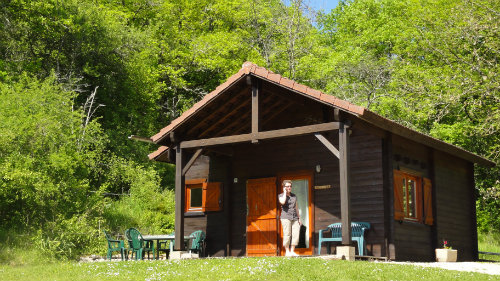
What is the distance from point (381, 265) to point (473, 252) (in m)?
8.32

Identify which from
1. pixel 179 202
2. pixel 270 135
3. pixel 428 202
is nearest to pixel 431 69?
pixel 428 202

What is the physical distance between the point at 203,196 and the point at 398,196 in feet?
17.1

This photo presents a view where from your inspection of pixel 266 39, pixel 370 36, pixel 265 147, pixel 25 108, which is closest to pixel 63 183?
pixel 25 108

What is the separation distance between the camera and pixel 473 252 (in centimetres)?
1788

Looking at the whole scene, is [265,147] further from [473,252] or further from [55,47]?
[55,47]

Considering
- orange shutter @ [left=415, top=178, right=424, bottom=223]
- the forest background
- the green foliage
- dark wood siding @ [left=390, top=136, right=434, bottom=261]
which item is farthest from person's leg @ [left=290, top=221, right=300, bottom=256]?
the green foliage

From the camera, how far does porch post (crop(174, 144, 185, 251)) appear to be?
1402 cm

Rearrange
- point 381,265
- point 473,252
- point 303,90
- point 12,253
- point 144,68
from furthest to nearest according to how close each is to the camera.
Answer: point 144,68, point 473,252, point 12,253, point 303,90, point 381,265

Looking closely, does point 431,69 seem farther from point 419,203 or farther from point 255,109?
point 255,109

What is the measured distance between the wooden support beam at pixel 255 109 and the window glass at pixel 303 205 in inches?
97.2

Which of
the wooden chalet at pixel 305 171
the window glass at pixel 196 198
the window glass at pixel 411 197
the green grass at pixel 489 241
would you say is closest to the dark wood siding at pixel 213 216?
the wooden chalet at pixel 305 171

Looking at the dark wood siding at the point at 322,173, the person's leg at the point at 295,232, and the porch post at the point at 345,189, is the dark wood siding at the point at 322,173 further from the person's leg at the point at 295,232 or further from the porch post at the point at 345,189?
the porch post at the point at 345,189

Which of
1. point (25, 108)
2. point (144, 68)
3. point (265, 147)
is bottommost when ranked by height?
point (265, 147)

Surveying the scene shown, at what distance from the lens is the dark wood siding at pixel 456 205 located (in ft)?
52.5
